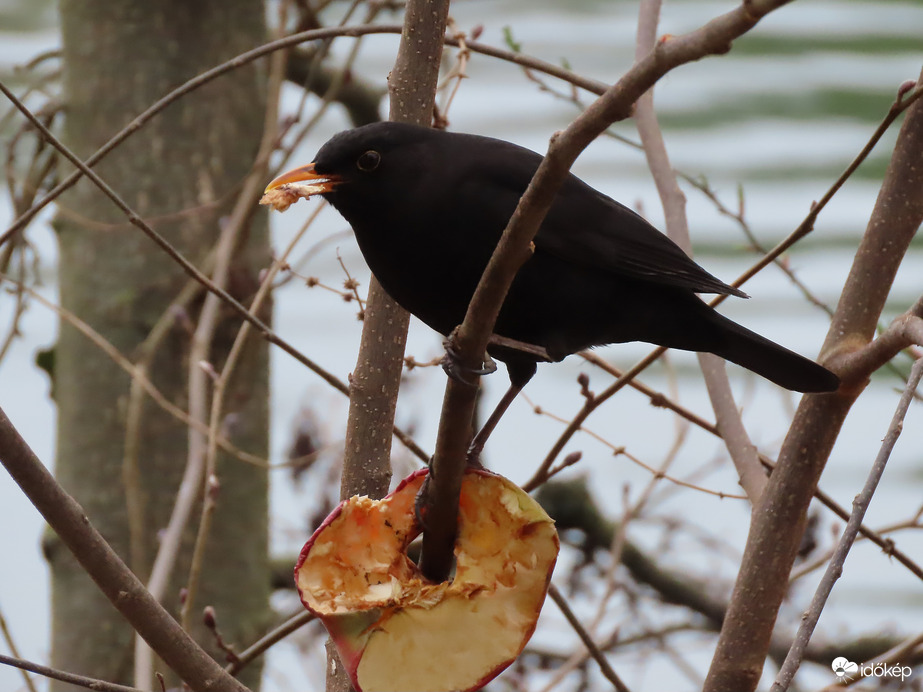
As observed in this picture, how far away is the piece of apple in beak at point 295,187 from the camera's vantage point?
2.34 meters

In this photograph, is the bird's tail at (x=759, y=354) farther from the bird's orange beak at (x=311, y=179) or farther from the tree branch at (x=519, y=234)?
the bird's orange beak at (x=311, y=179)

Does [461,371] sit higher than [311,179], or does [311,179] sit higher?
[311,179]

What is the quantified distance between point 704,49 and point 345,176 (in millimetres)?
1297

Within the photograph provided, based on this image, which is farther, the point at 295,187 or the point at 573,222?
the point at 573,222

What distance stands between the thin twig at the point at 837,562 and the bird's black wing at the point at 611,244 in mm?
950

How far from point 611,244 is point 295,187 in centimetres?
73

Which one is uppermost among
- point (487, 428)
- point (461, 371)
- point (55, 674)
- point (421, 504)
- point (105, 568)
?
point (487, 428)

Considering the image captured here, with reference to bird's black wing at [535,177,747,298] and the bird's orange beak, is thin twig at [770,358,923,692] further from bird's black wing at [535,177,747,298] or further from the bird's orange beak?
the bird's orange beak

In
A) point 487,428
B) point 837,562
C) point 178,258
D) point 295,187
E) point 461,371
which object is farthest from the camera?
point 487,428

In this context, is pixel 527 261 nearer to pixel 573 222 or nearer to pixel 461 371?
pixel 573 222

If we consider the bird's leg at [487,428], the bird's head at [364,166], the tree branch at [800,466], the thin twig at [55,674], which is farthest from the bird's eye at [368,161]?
the thin twig at [55,674]

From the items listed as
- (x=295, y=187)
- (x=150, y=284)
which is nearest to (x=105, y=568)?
(x=295, y=187)
